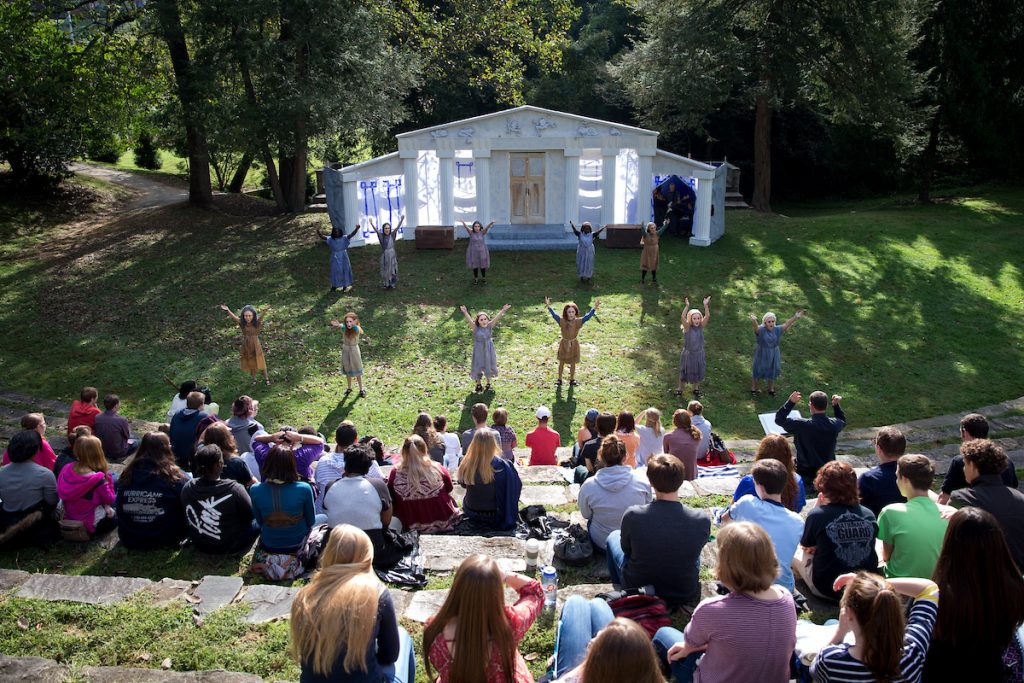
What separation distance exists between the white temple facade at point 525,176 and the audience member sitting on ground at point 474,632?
1887 centimetres

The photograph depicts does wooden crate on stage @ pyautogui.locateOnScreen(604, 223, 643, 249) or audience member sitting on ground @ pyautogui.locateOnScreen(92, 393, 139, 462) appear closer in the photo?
audience member sitting on ground @ pyautogui.locateOnScreen(92, 393, 139, 462)

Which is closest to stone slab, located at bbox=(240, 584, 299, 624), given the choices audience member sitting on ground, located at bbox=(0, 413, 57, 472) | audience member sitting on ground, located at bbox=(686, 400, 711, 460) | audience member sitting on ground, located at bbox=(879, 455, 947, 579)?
audience member sitting on ground, located at bbox=(0, 413, 57, 472)

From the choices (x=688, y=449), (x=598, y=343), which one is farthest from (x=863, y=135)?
(x=688, y=449)

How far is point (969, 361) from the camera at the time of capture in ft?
52.4

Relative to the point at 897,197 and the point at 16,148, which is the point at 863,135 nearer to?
the point at 897,197

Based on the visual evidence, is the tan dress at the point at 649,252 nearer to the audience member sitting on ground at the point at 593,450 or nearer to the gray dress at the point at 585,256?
the gray dress at the point at 585,256

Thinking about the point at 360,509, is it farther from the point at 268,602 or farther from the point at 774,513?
the point at 774,513

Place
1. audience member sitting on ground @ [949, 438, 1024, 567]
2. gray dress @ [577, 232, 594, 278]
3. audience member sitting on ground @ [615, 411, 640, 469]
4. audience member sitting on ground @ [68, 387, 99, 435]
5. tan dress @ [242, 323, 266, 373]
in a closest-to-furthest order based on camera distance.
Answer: audience member sitting on ground @ [949, 438, 1024, 567]
audience member sitting on ground @ [615, 411, 640, 469]
audience member sitting on ground @ [68, 387, 99, 435]
tan dress @ [242, 323, 266, 373]
gray dress @ [577, 232, 594, 278]

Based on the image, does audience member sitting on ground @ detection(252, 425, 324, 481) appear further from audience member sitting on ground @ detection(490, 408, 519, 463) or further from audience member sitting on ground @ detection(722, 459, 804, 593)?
Result: audience member sitting on ground @ detection(722, 459, 804, 593)

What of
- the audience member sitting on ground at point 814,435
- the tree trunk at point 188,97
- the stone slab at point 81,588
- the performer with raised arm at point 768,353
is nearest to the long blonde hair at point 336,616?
the stone slab at point 81,588

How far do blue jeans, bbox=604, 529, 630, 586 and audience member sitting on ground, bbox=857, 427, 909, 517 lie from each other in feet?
7.65

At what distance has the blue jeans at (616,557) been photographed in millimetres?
5824

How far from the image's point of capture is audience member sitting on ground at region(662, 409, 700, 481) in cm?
955

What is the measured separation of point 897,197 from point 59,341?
28.7 m
